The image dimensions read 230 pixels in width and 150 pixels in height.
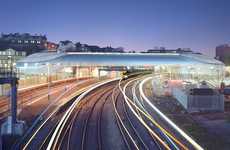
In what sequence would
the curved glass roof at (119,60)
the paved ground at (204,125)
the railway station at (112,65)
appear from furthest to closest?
the curved glass roof at (119,60)
the railway station at (112,65)
the paved ground at (204,125)

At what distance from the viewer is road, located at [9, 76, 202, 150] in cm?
2416

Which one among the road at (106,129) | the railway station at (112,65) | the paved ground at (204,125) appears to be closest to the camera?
the road at (106,129)

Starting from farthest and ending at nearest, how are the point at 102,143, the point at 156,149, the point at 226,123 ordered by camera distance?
the point at 226,123 < the point at 102,143 < the point at 156,149

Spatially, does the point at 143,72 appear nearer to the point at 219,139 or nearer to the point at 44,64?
the point at 44,64

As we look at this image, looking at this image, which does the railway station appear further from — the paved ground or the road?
the paved ground

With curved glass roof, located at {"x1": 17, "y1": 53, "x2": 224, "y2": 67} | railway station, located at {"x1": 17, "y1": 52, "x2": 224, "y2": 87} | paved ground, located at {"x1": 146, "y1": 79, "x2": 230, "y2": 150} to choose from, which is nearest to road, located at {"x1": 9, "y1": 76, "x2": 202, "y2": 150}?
paved ground, located at {"x1": 146, "y1": 79, "x2": 230, "y2": 150}

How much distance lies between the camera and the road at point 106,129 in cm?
2416

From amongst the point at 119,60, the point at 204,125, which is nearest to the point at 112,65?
the point at 119,60

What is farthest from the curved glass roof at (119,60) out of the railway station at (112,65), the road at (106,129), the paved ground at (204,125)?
the paved ground at (204,125)

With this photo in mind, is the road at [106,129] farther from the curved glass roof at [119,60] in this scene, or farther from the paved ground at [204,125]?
the curved glass roof at [119,60]

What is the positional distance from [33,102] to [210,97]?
63.1 feet

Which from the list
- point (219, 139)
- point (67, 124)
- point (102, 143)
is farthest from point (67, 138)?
point (219, 139)

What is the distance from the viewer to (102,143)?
24.9m

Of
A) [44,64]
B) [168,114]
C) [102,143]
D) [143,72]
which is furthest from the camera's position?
[143,72]
